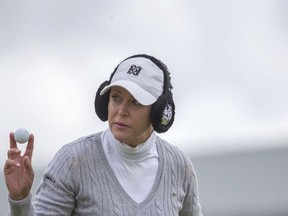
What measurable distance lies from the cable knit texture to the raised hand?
128 millimetres

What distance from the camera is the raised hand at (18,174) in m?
6.65

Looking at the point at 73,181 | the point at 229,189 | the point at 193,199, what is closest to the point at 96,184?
the point at 73,181

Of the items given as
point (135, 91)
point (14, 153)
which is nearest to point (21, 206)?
point (14, 153)

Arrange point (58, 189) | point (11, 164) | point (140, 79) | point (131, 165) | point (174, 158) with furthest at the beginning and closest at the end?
point (174, 158) < point (131, 165) < point (140, 79) < point (58, 189) < point (11, 164)

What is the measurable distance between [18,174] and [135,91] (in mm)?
684

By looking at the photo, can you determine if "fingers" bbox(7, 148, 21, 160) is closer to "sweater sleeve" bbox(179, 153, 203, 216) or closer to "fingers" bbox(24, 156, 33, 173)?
"fingers" bbox(24, 156, 33, 173)

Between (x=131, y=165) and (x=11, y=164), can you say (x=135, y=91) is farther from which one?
(x=11, y=164)

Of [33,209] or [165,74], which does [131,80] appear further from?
[33,209]

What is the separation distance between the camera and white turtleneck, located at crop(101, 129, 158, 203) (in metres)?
7.07

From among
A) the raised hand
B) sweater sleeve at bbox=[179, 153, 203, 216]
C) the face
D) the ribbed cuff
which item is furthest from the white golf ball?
sweater sleeve at bbox=[179, 153, 203, 216]

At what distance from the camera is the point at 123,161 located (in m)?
7.10

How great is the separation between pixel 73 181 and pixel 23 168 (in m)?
0.35

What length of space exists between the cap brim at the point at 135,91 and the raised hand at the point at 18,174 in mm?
472

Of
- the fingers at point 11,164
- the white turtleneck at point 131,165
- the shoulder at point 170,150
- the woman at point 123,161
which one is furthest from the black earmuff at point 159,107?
the fingers at point 11,164
